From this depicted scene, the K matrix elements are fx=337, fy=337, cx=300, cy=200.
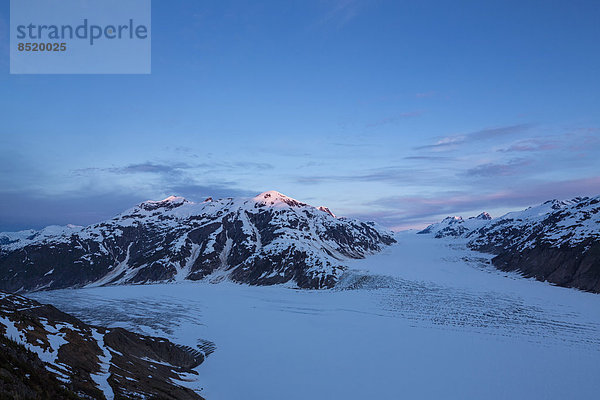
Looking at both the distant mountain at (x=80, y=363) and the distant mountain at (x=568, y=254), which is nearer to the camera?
the distant mountain at (x=80, y=363)

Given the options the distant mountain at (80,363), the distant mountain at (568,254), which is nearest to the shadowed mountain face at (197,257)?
the distant mountain at (568,254)

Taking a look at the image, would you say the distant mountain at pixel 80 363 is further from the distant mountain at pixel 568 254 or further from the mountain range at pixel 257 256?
the distant mountain at pixel 568 254

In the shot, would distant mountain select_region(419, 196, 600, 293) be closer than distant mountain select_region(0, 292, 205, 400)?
No

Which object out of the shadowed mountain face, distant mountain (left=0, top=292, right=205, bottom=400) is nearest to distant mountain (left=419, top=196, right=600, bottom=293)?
the shadowed mountain face

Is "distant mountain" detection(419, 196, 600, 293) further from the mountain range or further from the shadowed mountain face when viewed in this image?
the shadowed mountain face

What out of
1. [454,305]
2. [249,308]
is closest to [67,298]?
[249,308]

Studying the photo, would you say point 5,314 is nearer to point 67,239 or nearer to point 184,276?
point 184,276

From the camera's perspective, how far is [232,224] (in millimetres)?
194750

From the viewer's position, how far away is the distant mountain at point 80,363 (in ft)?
50.2

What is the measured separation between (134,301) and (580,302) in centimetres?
9989

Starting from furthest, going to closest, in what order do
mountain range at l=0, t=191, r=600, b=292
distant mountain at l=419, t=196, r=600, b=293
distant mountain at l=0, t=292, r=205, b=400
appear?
mountain range at l=0, t=191, r=600, b=292
distant mountain at l=419, t=196, r=600, b=293
distant mountain at l=0, t=292, r=205, b=400

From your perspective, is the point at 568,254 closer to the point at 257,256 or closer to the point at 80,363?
the point at 257,256

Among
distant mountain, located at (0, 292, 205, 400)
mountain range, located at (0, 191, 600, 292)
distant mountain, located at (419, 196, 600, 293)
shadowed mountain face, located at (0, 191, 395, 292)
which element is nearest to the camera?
distant mountain, located at (0, 292, 205, 400)

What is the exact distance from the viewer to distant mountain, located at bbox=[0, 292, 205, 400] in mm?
15312
